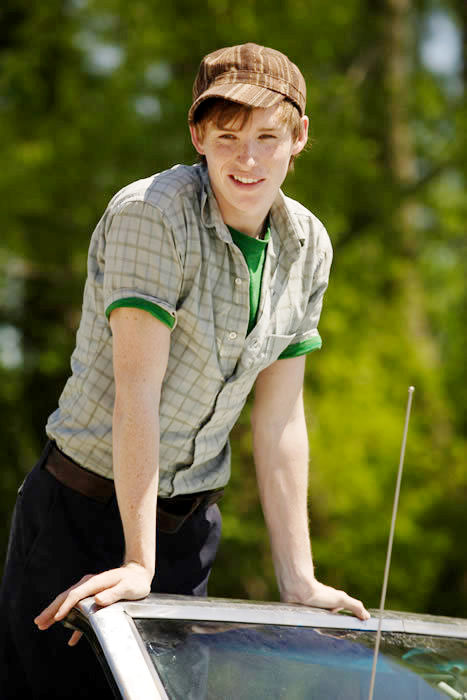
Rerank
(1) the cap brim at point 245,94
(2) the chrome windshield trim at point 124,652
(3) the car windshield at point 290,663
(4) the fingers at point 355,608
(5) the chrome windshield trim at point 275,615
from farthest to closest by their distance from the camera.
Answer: (4) the fingers at point 355,608 < (1) the cap brim at point 245,94 < (5) the chrome windshield trim at point 275,615 < (3) the car windshield at point 290,663 < (2) the chrome windshield trim at point 124,652

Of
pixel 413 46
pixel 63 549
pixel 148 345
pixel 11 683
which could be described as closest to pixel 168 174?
pixel 148 345

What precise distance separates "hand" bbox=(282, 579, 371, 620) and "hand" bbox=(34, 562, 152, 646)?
0.48 m

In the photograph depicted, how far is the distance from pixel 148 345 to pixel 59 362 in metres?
6.21

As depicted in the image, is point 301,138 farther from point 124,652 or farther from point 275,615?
point 124,652

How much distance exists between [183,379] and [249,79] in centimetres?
65

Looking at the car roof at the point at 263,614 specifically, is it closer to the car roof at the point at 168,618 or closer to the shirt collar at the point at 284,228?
the car roof at the point at 168,618

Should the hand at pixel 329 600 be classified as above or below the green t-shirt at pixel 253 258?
below

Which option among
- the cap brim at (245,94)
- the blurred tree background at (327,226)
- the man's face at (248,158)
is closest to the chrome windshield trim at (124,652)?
the man's face at (248,158)

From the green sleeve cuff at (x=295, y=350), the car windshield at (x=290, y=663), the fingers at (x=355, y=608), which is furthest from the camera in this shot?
the green sleeve cuff at (x=295, y=350)

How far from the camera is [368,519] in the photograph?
30.3 feet

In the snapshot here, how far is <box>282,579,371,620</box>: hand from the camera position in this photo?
6.66 ft

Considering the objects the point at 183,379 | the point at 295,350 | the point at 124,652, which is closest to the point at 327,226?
the point at 295,350

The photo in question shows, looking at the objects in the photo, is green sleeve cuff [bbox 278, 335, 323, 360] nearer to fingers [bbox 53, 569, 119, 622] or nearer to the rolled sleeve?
the rolled sleeve

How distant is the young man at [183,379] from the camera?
1934mm
